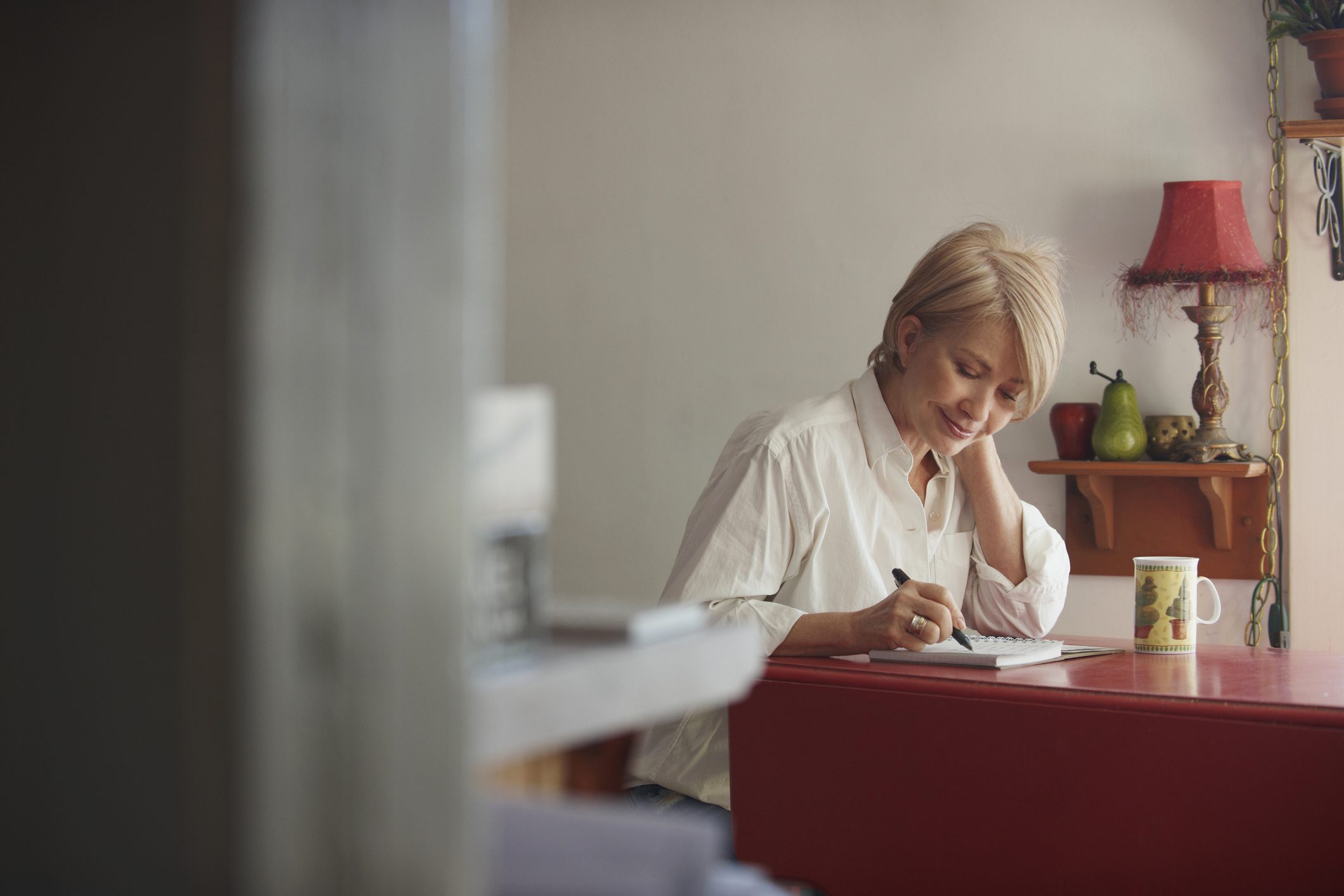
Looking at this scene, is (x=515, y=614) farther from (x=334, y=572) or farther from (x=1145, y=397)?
(x=1145, y=397)

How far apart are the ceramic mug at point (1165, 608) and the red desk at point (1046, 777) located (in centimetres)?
12

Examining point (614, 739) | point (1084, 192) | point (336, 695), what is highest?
point (1084, 192)

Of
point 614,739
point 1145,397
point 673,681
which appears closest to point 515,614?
point 673,681

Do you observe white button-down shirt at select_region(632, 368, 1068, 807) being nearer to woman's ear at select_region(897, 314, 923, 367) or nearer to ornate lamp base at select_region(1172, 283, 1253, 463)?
woman's ear at select_region(897, 314, 923, 367)

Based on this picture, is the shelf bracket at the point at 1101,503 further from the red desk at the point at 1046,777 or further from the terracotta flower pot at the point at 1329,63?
the red desk at the point at 1046,777

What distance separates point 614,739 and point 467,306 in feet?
1.23

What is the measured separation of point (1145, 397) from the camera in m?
3.00

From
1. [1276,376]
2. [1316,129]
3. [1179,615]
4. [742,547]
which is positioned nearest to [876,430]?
[742,547]

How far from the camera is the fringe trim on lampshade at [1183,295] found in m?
2.78

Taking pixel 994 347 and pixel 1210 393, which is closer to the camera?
pixel 994 347

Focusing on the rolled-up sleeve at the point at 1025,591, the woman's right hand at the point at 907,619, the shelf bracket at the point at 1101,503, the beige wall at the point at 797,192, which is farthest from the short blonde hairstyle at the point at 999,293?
the beige wall at the point at 797,192

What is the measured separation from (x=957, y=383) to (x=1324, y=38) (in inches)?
54.8

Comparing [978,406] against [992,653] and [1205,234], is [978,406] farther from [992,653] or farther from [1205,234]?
[1205,234]

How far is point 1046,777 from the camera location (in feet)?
5.03
